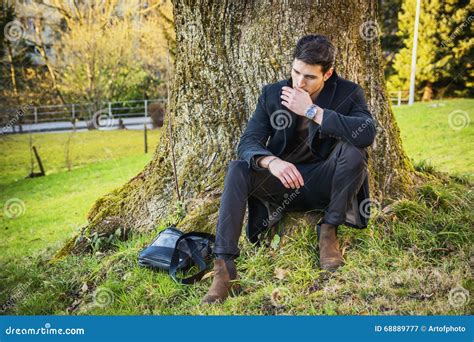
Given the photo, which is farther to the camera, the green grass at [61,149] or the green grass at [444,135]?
the green grass at [61,149]

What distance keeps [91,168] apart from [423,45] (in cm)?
452

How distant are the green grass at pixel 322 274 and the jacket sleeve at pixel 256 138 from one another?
0.53 metres

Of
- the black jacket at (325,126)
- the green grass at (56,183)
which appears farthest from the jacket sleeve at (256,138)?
the green grass at (56,183)

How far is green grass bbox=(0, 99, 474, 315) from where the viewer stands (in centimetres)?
238

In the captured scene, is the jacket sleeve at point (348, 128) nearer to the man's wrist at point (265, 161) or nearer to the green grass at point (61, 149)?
the man's wrist at point (265, 161)

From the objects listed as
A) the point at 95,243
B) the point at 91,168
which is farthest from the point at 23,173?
the point at 95,243

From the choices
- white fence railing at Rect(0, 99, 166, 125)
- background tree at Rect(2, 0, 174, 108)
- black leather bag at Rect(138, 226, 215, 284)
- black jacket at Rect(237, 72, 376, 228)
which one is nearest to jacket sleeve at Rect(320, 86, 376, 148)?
black jacket at Rect(237, 72, 376, 228)

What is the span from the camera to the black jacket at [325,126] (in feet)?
8.07

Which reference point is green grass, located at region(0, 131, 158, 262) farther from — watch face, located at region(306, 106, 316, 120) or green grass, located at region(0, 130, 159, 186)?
watch face, located at region(306, 106, 316, 120)

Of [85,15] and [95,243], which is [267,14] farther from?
[85,15]

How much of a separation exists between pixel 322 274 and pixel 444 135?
6.52ft

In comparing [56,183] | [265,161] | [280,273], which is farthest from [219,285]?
[56,183]

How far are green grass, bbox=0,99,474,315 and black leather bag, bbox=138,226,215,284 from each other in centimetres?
6

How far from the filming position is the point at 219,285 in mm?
2404
